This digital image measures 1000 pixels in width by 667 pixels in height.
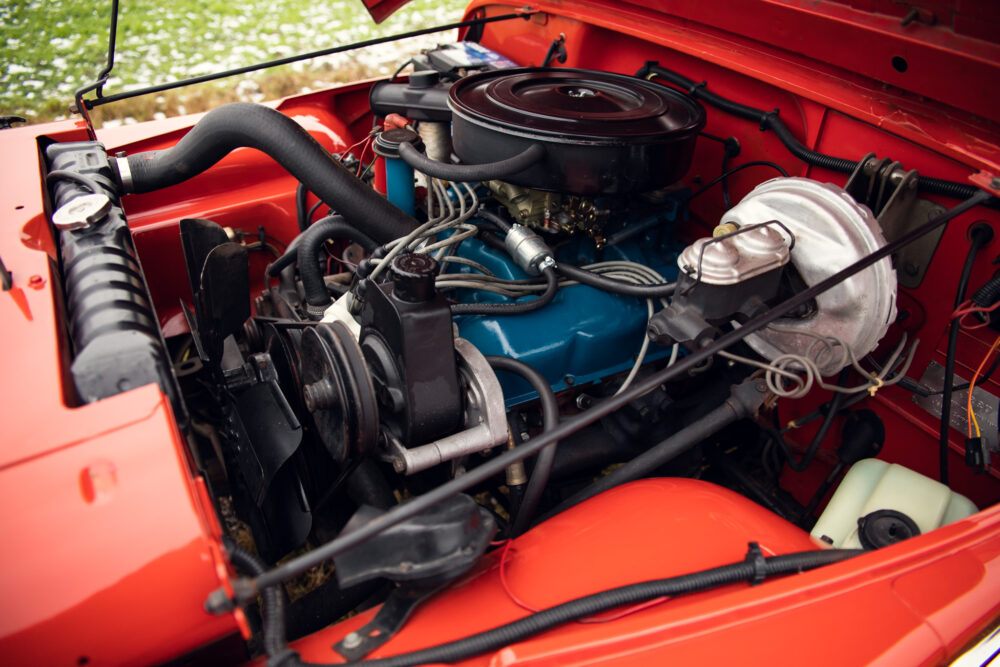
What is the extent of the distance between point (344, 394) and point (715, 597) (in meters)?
0.61

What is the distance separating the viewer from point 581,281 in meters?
1.36

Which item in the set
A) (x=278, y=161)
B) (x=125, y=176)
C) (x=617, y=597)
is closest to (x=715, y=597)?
(x=617, y=597)

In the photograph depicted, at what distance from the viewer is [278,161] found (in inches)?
56.5

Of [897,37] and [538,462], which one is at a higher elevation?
[897,37]

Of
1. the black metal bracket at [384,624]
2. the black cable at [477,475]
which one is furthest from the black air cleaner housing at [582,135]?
the black metal bracket at [384,624]

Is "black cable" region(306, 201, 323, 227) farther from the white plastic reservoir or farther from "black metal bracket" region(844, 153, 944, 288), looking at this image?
the white plastic reservoir

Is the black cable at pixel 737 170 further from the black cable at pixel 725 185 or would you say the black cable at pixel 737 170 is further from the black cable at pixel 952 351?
the black cable at pixel 952 351

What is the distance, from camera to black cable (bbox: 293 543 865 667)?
751 millimetres

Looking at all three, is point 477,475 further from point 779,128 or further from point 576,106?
point 779,128

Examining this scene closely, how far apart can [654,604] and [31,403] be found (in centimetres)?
80

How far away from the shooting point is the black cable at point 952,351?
1140 mm

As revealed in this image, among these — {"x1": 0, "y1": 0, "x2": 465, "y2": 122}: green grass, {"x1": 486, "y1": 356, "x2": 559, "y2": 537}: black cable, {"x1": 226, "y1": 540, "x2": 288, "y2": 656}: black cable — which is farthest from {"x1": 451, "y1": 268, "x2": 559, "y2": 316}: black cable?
{"x1": 0, "y1": 0, "x2": 465, "y2": 122}: green grass

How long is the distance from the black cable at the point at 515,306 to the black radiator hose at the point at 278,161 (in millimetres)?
284

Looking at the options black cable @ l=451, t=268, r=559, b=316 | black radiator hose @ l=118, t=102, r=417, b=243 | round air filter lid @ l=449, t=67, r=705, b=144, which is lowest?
black cable @ l=451, t=268, r=559, b=316
